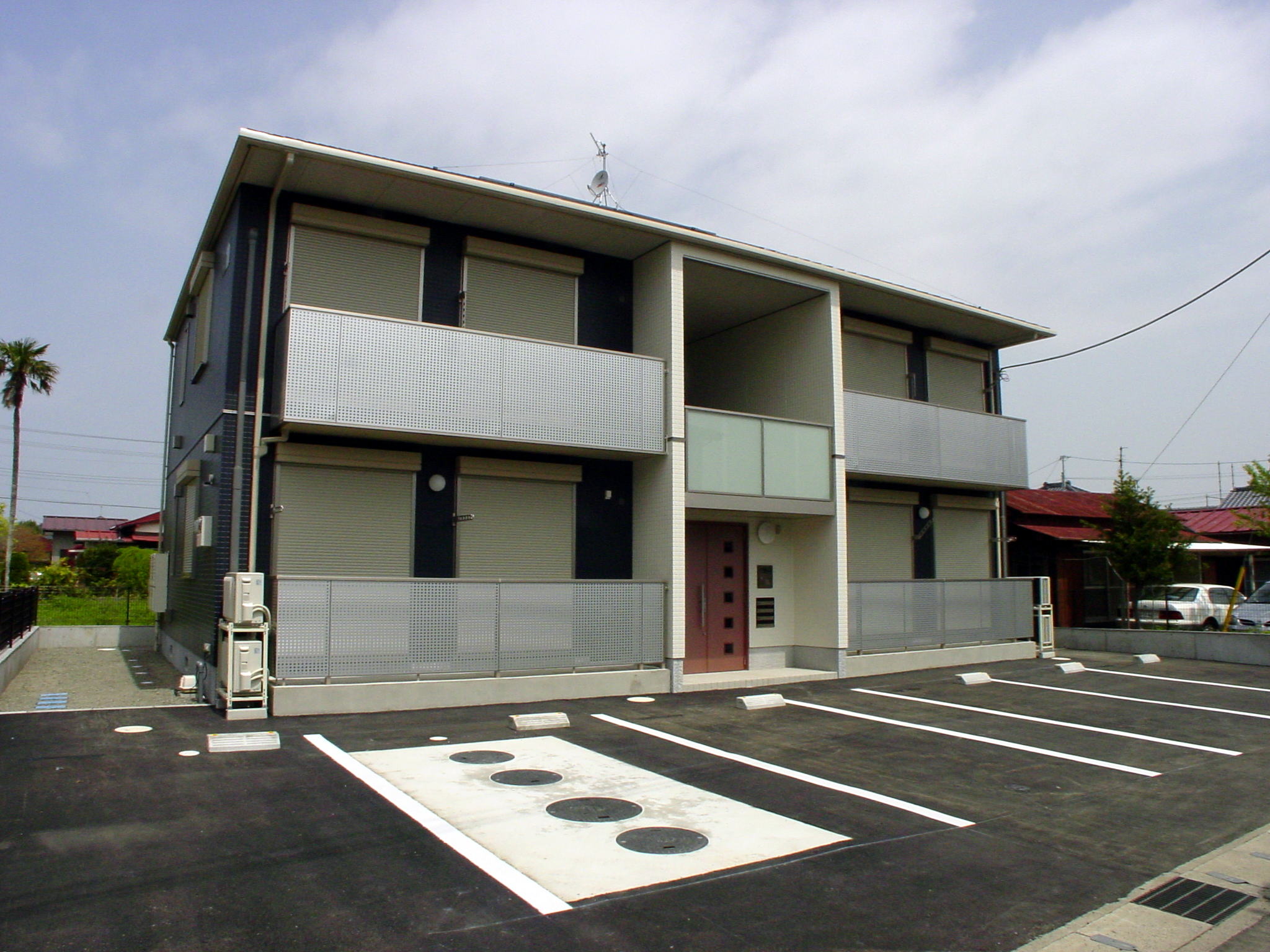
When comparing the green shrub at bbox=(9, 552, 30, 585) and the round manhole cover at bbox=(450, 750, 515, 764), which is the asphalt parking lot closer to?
the round manhole cover at bbox=(450, 750, 515, 764)

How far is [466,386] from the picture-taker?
421 inches

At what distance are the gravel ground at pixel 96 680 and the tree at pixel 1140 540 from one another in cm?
1779

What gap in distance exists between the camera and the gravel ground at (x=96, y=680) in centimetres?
1027

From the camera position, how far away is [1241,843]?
556 centimetres

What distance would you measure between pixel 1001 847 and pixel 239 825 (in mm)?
4631

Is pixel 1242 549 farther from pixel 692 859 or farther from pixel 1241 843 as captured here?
pixel 692 859

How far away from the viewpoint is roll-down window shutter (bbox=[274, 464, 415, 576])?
414 inches

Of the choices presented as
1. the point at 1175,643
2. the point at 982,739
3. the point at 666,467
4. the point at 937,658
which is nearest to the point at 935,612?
the point at 937,658

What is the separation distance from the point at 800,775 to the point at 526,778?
7.18 ft

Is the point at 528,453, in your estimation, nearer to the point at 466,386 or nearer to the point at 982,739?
the point at 466,386

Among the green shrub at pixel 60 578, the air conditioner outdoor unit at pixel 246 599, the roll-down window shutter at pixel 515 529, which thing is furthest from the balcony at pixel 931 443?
the green shrub at pixel 60 578

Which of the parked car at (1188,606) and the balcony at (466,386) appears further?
the parked car at (1188,606)

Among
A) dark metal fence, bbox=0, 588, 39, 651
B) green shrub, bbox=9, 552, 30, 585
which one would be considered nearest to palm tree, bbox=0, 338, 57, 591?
green shrub, bbox=9, 552, 30, 585

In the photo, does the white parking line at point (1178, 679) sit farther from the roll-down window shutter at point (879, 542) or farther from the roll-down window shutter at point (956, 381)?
the roll-down window shutter at point (956, 381)
